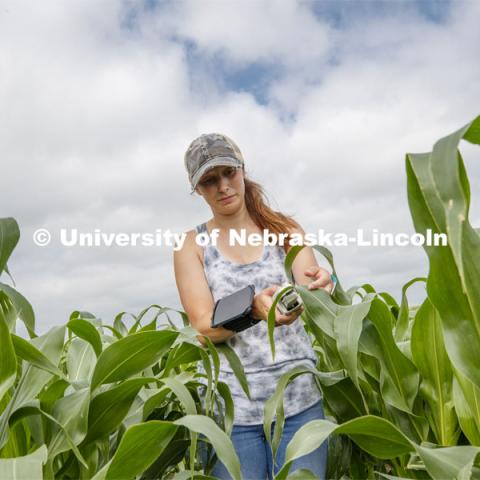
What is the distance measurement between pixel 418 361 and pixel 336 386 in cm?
19

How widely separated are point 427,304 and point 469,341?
0.80ft

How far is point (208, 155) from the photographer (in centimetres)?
152

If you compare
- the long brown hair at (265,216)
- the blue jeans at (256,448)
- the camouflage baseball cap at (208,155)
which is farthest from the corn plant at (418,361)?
the camouflage baseball cap at (208,155)

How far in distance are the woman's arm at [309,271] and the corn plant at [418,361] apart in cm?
3

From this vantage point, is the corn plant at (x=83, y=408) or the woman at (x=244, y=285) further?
the woman at (x=244, y=285)

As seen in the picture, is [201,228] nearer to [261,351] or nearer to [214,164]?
[214,164]

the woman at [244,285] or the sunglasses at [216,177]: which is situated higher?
the sunglasses at [216,177]

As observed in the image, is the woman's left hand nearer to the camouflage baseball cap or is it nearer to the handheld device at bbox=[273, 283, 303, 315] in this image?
the handheld device at bbox=[273, 283, 303, 315]

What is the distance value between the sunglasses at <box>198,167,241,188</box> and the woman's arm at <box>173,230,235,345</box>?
0.17 meters

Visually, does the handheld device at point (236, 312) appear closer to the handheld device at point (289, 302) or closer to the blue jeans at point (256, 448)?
the handheld device at point (289, 302)

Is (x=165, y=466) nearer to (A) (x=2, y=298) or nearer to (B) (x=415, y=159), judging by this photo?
(A) (x=2, y=298)

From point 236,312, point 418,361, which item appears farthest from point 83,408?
point 418,361

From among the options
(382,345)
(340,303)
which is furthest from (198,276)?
(382,345)

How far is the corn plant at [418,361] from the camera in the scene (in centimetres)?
68
